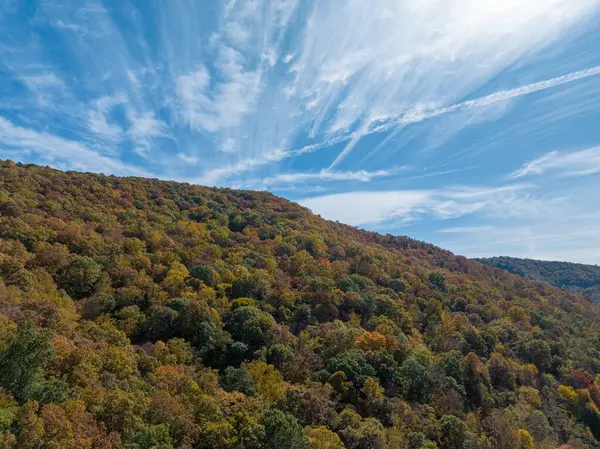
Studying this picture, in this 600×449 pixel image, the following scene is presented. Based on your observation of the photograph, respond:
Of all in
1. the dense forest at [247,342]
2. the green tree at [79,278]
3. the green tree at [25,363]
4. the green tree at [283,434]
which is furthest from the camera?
the green tree at [79,278]

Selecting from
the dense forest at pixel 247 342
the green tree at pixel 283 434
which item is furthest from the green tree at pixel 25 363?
the green tree at pixel 283 434

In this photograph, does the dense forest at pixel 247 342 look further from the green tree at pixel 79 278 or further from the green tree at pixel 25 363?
the green tree at pixel 79 278

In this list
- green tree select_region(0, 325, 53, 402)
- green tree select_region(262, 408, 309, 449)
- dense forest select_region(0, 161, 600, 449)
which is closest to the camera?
green tree select_region(0, 325, 53, 402)

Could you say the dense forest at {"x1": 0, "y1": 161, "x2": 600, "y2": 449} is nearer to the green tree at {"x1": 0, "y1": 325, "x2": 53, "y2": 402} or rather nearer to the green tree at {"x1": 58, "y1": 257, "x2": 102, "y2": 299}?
the green tree at {"x1": 0, "y1": 325, "x2": 53, "y2": 402}

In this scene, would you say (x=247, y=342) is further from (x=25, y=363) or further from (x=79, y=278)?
(x=25, y=363)

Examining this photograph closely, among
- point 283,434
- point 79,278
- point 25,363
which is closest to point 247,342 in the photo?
point 283,434

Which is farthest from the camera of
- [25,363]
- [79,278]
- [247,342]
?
[79,278]

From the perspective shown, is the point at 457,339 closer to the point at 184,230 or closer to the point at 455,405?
the point at 455,405

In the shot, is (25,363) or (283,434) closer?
(25,363)

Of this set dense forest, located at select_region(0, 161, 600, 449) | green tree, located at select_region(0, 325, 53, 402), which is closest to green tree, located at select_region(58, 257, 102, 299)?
dense forest, located at select_region(0, 161, 600, 449)

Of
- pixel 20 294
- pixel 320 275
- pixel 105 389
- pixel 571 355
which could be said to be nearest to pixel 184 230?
pixel 320 275
